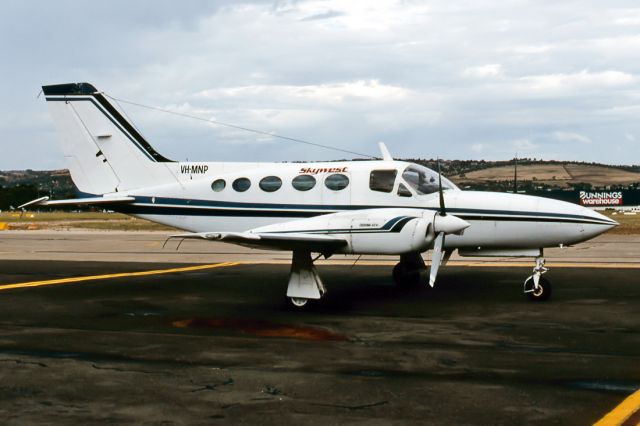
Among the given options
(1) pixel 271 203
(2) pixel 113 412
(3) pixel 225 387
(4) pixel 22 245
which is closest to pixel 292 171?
(1) pixel 271 203

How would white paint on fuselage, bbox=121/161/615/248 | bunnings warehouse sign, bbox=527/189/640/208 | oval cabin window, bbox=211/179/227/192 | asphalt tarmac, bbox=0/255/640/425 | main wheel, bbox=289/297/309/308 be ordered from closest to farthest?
asphalt tarmac, bbox=0/255/640/425, main wheel, bbox=289/297/309/308, white paint on fuselage, bbox=121/161/615/248, oval cabin window, bbox=211/179/227/192, bunnings warehouse sign, bbox=527/189/640/208

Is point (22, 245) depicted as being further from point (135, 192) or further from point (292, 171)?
point (292, 171)

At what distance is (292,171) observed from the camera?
18438 mm

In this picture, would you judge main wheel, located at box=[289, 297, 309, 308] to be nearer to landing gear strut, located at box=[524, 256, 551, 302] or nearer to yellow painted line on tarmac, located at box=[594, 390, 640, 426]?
landing gear strut, located at box=[524, 256, 551, 302]

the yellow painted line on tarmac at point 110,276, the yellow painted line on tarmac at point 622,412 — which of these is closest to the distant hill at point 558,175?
the yellow painted line on tarmac at point 110,276

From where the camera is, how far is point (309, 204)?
58.8 feet

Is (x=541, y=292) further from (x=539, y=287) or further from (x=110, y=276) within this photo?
(x=110, y=276)

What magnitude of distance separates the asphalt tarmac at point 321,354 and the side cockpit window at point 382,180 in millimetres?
2658

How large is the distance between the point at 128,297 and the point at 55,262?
11146 millimetres

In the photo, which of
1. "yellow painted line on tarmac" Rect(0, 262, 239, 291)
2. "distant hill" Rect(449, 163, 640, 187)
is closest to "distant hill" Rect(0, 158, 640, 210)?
"distant hill" Rect(449, 163, 640, 187)

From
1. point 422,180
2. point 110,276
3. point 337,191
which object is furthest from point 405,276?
point 110,276

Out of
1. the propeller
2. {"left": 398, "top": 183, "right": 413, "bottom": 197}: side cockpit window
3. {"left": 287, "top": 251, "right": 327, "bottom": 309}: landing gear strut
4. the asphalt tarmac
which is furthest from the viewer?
{"left": 398, "top": 183, "right": 413, "bottom": 197}: side cockpit window

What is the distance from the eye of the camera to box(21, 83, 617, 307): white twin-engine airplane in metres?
15.2

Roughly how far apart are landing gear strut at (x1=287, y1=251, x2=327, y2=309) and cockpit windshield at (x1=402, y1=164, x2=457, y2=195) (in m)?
3.38
